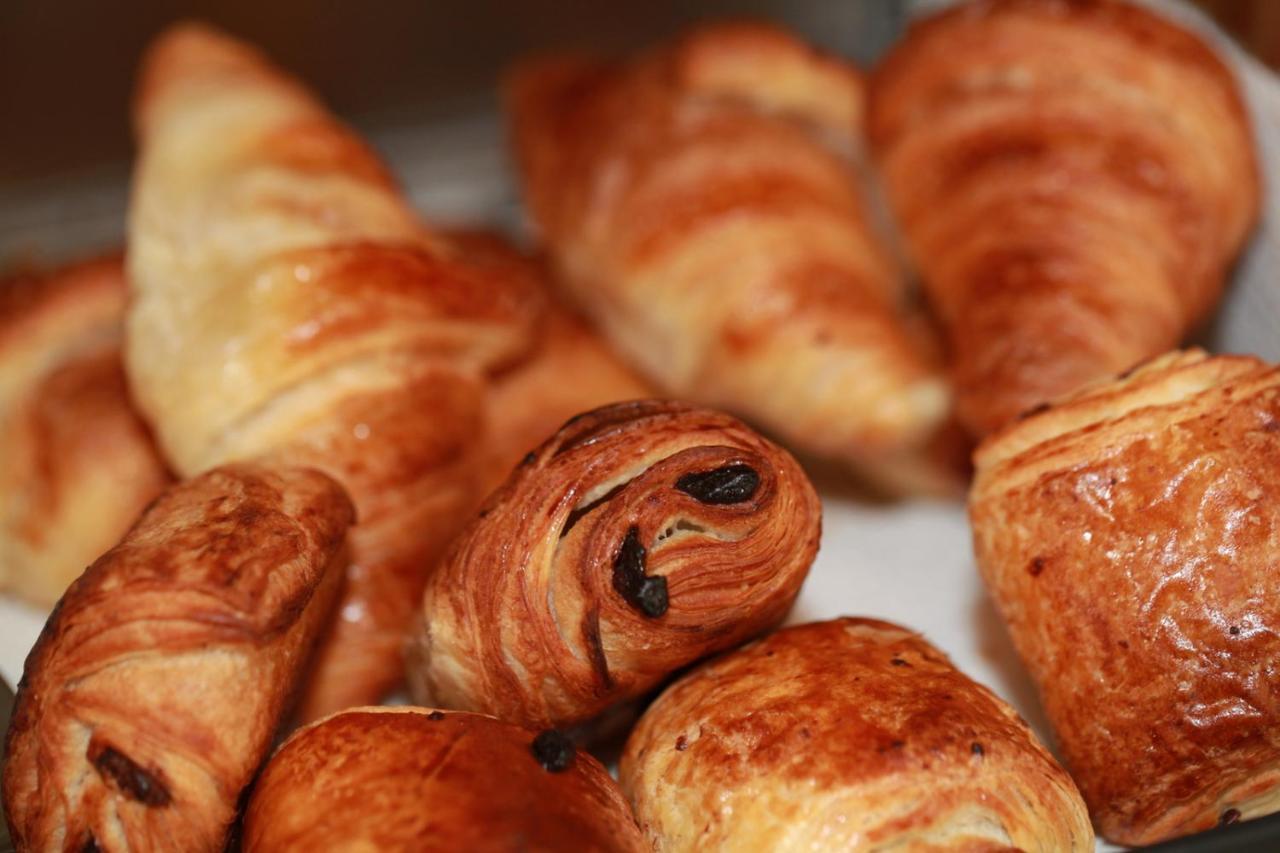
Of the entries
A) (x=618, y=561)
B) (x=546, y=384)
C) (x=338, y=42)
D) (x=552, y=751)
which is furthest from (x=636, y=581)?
(x=338, y=42)

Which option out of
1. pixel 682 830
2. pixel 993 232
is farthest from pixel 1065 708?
pixel 993 232

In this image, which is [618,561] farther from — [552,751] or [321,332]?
[321,332]

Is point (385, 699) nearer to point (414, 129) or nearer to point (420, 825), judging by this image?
point (420, 825)

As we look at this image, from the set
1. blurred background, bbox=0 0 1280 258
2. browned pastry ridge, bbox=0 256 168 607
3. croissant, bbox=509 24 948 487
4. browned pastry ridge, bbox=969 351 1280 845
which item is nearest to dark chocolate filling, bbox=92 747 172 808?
browned pastry ridge, bbox=0 256 168 607

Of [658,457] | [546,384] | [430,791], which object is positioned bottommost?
[546,384]

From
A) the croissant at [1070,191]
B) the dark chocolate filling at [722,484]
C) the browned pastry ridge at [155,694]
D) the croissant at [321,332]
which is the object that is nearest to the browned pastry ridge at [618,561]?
the dark chocolate filling at [722,484]

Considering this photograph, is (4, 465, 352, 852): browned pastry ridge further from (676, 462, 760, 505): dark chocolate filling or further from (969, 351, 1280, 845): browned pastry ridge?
(969, 351, 1280, 845): browned pastry ridge

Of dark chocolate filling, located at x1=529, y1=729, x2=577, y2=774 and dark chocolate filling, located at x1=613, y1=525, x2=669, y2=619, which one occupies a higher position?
dark chocolate filling, located at x1=613, y1=525, x2=669, y2=619
